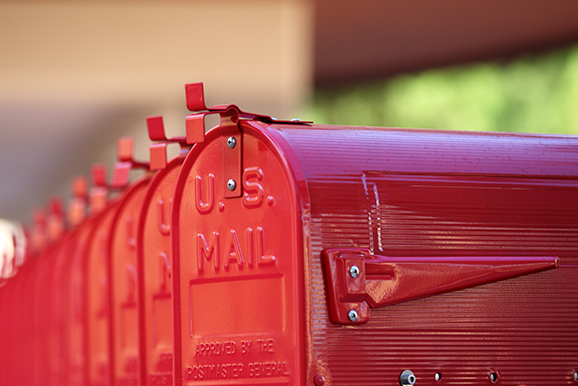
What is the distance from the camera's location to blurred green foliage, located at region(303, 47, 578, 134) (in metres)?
13.8

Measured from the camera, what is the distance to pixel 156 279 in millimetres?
2920

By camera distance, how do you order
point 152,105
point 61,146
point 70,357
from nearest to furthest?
1. point 70,357
2. point 152,105
3. point 61,146

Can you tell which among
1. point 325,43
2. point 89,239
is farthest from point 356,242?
point 325,43

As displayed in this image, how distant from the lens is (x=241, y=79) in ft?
35.2

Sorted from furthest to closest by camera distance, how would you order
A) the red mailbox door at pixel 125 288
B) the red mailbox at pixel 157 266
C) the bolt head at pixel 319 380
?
the red mailbox door at pixel 125 288
the red mailbox at pixel 157 266
the bolt head at pixel 319 380

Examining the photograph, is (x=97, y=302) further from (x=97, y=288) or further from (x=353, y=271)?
(x=353, y=271)

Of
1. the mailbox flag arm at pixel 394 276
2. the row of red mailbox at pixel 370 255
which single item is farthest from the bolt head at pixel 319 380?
the mailbox flag arm at pixel 394 276

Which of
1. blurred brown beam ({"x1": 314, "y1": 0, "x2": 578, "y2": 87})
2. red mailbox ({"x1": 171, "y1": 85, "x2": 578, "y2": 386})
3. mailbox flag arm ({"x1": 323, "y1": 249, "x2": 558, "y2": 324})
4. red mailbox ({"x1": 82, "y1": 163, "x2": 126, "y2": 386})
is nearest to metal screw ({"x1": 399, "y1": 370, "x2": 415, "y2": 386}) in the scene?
red mailbox ({"x1": 171, "y1": 85, "x2": 578, "y2": 386})

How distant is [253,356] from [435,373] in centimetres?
46

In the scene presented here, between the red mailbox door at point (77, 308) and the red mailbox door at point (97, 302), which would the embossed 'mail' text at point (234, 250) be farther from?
the red mailbox door at point (77, 308)

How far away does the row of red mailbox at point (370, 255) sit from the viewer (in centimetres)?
213

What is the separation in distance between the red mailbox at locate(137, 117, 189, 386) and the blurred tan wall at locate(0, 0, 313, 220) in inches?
308

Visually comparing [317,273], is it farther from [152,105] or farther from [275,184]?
[152,105]

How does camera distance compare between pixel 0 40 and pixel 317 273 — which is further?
pixel 0 40
